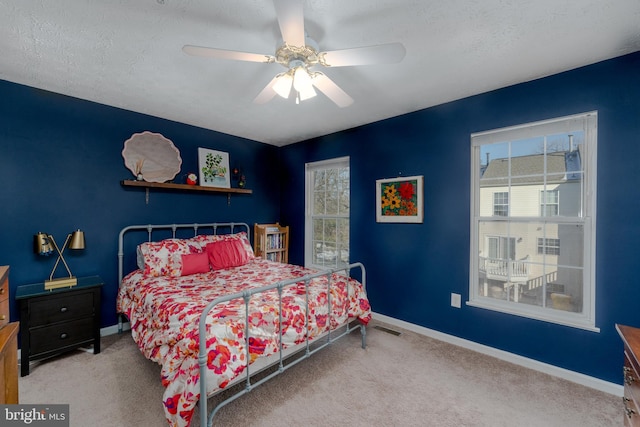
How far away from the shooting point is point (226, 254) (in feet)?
10.7

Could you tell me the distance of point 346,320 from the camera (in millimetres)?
2566

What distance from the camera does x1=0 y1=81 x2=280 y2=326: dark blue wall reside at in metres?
2.51

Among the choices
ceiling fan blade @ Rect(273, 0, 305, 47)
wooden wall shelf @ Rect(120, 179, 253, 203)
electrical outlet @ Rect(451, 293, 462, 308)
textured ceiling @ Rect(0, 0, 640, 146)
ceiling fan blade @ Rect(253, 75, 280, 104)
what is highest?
textured ceiling @ Rect(0, 0, 640, 146)

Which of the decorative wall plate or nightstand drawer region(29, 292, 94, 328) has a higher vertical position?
the decorative wall plate

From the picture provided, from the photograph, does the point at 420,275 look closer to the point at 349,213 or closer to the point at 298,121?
the point at 349,213

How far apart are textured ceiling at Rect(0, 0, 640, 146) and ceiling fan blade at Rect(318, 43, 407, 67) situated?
23 centimetres

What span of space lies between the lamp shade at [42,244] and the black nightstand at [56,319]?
310mm

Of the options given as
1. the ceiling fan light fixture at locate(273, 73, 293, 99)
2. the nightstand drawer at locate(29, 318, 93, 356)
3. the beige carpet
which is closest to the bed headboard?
the nightstand drawer at locate(29, 318, 93, 356)

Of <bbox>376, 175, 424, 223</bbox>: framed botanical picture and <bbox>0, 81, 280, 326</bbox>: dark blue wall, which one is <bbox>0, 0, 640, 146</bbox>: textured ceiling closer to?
<bbox>0, 81, 280, 326</bbox>: dark blue wall

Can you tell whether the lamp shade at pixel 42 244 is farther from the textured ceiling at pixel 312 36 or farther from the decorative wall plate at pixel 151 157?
→ the textured ceiling at pixel 312 36

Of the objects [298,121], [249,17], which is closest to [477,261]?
[298,121]

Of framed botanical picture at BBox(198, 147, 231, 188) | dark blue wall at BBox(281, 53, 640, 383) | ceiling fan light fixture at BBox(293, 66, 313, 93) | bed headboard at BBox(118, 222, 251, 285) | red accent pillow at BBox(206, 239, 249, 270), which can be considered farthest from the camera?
framed botanical picture at BBox(198, 147, 231, 188)

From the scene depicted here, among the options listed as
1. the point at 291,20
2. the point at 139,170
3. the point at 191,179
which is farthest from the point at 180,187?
the point at 291,20

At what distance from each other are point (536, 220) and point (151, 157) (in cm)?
413
